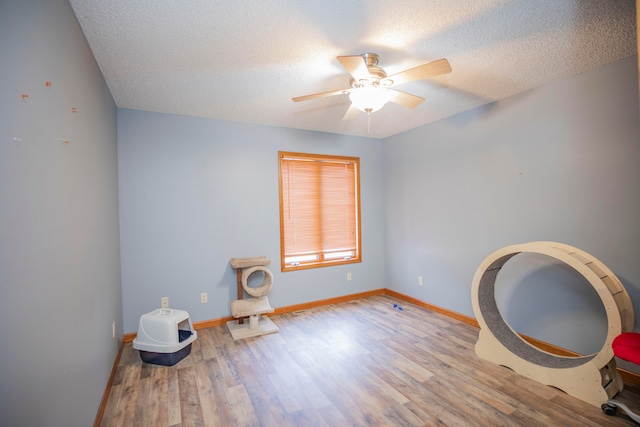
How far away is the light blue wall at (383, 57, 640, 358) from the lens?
2.24 metres

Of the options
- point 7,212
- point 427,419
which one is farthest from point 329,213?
point 7,212

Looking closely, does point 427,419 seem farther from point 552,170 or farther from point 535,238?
point 552,170

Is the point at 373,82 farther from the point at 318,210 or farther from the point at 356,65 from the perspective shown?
the point at 318,210

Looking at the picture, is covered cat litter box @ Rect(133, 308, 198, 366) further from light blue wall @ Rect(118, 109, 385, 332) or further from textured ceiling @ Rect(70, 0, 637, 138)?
textured ceiling @ Rect(70, 0, 637, 138)

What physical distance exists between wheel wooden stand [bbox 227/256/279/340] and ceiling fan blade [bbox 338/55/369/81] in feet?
7.57

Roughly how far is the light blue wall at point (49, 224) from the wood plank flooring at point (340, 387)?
0.47 metres

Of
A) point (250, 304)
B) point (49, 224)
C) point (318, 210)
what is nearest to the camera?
point (49, 224)

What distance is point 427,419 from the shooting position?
6.07 feet

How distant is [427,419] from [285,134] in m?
3.32

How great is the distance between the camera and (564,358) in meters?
2.29

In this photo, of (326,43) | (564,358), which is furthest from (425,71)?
(564,358)

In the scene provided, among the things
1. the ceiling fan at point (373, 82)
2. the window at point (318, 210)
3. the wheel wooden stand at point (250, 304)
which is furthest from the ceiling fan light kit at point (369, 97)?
the wheel wooden stand at point (250, 304)

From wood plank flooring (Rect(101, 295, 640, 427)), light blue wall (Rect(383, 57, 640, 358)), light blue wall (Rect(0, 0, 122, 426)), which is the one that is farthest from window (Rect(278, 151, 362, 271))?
light blue wall (Rect(0, 0, 122, 426))

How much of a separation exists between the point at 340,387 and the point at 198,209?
2.40 metres
